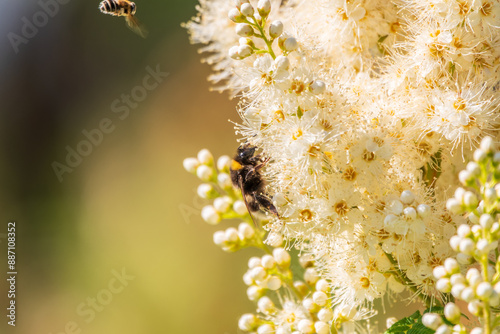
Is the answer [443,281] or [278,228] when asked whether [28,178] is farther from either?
[443,281]

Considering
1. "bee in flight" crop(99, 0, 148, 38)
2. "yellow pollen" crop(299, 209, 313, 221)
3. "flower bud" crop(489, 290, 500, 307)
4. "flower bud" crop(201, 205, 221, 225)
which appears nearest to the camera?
"flower bud" crop(489, 290, 500, 307)

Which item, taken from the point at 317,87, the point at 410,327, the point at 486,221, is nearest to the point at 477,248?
the point at 486,221

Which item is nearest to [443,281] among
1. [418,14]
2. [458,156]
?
[458,156]

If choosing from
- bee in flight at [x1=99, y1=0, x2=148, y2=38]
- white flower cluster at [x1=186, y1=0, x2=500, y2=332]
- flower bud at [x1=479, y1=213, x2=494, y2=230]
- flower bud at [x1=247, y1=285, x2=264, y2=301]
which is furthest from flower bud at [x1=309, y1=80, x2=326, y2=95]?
bee in flight at [x1=99, y1=0, x2=148, y2=38]

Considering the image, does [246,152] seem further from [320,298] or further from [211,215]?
[320,298]

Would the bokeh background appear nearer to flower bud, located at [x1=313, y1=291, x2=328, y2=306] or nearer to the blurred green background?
the blurred green background

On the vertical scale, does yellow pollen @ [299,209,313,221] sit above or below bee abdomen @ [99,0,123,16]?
below
